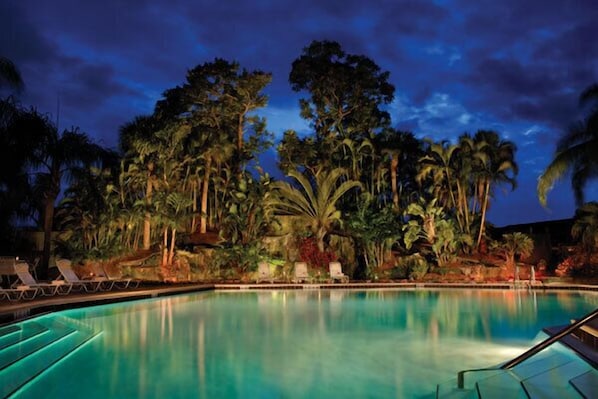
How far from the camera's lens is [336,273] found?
19656mm

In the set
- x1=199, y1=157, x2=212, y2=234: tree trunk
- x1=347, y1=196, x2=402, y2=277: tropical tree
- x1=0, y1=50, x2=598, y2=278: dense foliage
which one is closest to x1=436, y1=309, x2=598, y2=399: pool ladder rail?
x1=0, y1=50, x2=598, y2=278: dense foliage

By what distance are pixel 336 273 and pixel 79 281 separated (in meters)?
9.50

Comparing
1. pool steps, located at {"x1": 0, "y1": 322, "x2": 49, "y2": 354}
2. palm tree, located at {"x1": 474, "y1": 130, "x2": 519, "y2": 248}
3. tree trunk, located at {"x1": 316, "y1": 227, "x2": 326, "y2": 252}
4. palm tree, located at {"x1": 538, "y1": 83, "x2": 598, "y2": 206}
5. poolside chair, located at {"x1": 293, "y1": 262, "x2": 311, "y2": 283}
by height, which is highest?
palm tree, located at {"x1": 474, "y1": 130, "x2": 519, "y2": 248}

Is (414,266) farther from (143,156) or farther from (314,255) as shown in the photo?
(143,156)

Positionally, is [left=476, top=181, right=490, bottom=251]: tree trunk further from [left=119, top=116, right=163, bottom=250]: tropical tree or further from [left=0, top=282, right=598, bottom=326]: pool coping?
[left=119, top=116, right=163, bottom=250]: tropical tree

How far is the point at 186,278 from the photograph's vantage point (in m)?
19.2

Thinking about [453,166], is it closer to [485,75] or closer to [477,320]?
[477,320]

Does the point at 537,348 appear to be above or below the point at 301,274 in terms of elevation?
below

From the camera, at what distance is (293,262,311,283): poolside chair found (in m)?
19.5

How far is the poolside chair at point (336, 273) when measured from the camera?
19531 millimetres

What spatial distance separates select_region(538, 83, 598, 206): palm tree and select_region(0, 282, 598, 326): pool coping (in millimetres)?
→ 5245

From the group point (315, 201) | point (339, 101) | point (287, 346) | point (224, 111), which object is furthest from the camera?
point (339, 101)

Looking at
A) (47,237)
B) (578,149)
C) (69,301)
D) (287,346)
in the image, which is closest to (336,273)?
(578,149)

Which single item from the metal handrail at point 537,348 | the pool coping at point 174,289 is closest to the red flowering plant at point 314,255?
the pool coping at point 174,289
